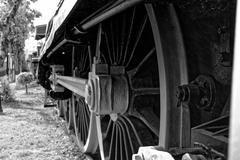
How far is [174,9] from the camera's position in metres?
1.35

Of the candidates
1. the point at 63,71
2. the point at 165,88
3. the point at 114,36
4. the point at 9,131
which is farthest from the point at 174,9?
the point at 9,131

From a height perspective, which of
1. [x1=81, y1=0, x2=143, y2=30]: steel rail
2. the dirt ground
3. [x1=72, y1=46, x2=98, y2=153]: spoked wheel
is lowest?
the dirt ground

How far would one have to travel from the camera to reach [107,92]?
2.04 m

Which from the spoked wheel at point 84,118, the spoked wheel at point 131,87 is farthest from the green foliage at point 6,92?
the spoked wheel at point 131,87

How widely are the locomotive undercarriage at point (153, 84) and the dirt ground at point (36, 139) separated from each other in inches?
31.8

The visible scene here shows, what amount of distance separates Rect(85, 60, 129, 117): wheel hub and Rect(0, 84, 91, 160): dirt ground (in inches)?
84.1

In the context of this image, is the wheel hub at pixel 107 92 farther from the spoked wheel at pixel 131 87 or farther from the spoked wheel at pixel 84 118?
the spoked wheel at pixel 84 118

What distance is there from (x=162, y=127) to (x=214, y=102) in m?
0.27

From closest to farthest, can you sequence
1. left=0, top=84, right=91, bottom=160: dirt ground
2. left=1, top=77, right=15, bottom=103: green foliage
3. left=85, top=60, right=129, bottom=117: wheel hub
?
left=85, top=60, right=129, bottom=117: wheel hub → left=0, top=84, right=91, bottom=160: dirt ground → left=1, top=77, right=15, bottom=103: green foliage

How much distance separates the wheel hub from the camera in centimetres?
202

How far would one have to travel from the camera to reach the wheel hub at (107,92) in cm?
202

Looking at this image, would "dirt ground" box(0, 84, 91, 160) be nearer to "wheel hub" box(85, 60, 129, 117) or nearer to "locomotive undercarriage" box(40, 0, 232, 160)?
"locomotive undercarriage" box(40, 0, 232, 160)

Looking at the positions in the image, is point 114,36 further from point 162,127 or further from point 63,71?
point 63,71

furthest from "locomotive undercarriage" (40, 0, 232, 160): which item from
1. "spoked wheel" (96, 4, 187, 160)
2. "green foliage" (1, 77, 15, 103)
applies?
"green foliage" (1, 77, 15, 103)
